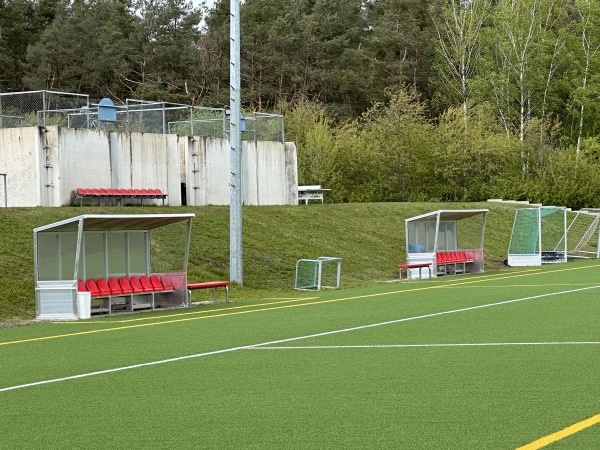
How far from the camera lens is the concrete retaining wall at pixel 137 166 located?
121ft

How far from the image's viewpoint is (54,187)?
3706cm

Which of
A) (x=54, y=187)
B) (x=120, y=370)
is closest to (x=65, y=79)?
(x=54, y=187)

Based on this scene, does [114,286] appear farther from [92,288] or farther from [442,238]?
[442,238]

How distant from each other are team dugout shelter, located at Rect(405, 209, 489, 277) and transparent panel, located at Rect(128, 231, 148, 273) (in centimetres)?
1216

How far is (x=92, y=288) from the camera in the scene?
77.2 feet

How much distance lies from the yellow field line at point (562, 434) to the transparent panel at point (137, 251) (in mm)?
17171

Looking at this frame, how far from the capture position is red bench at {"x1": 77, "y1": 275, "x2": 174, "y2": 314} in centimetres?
2352

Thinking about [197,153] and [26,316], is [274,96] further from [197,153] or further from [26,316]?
[26,316]

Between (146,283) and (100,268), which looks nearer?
(100,268)

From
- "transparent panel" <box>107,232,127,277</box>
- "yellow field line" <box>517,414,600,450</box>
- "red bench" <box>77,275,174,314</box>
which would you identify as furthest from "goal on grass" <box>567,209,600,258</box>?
"yellow field line" <box>517,414,600,450</box>

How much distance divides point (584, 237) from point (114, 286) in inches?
1156

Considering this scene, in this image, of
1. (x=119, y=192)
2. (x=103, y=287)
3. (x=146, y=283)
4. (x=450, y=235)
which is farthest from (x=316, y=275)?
(x=119, y=192)

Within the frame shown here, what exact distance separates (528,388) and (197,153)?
32291mm

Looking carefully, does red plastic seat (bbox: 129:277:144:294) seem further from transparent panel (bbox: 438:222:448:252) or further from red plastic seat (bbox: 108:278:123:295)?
transparent panel (bbox: 438:222:448:252)
